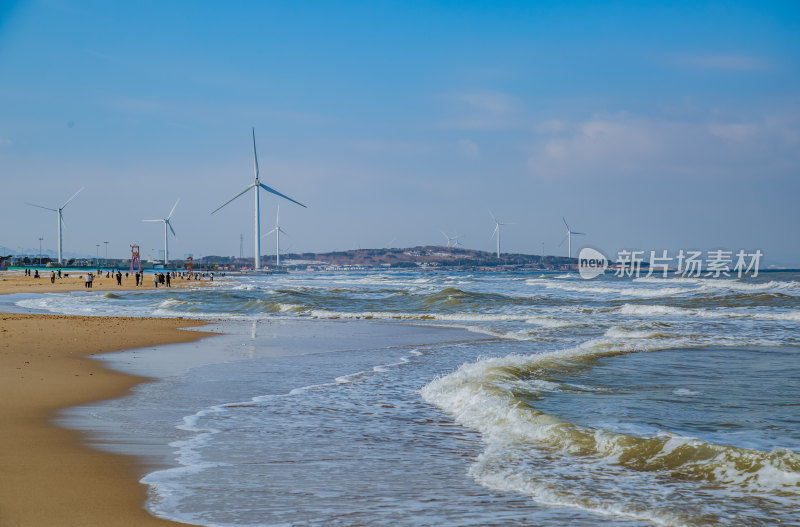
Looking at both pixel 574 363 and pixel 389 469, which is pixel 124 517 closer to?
pixel 389 469

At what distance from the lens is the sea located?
17.4 feet

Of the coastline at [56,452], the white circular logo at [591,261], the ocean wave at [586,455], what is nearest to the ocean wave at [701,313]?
the ocean wave at [586,455]

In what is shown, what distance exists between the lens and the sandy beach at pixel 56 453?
15.8ft

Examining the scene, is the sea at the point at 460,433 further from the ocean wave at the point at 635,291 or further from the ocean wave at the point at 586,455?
the ocean wave at the point at 635,291

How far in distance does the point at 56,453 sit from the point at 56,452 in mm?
43

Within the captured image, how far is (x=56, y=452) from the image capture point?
21.3 ft

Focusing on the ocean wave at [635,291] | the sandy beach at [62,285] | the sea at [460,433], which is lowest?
the ocean wave at [635,291]

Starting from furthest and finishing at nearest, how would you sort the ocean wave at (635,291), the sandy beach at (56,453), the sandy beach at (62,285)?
the sandy beach at (62,285), the ocean wave at (635,291), the sandy beach at (56,453)

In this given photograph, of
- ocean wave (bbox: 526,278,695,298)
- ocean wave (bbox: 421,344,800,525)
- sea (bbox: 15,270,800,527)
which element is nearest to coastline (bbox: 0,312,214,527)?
sea (bbox: 15,270,800,527)

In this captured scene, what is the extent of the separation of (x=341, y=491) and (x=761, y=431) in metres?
4.90

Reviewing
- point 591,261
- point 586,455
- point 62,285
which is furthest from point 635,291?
point 591,261

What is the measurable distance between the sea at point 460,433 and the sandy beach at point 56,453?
10.2 inches

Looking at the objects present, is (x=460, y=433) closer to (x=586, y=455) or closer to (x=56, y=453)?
(x=586, y=455)

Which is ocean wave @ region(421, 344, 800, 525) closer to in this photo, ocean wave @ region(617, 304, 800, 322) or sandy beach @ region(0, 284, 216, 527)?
sandy beach @ region(0, 284, 216, 527)
